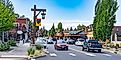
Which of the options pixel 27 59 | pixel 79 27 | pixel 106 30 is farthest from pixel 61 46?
pixel 79 27

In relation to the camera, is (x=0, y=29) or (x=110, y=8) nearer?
(x=0, y=29)

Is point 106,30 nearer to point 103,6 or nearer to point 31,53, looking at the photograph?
point 103,6

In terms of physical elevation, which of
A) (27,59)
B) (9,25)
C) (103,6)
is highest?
(103,6)

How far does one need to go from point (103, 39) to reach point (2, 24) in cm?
2095

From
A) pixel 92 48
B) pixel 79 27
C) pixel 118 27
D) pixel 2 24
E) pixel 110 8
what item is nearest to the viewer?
pixel 92 48

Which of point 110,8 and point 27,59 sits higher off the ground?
point 110,8

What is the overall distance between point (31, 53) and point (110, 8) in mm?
29534

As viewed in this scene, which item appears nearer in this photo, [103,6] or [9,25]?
[9,25]

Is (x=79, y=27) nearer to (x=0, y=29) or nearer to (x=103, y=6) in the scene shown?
(x=103, y=6)

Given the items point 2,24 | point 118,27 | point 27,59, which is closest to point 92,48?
point 2,24

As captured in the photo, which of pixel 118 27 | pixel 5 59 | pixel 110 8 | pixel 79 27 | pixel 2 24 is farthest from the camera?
pixel 79 27

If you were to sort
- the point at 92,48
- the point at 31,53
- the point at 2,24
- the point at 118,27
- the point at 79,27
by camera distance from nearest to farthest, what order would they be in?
the point at 31,53 → the point at 92,48 → the point at 2,24 → the point at 118,27 → the point at 79,27

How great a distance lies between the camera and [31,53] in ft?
104

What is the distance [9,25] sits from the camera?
163ft
